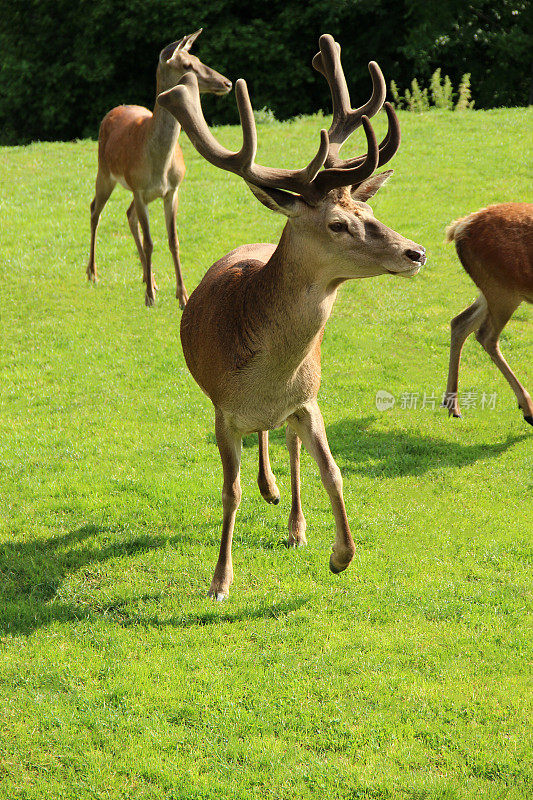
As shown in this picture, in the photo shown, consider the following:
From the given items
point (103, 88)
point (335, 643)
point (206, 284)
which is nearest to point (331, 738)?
point (335, 643)

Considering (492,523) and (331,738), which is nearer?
(331,738)

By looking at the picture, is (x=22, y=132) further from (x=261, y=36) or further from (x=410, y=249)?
(x=410, y=249)

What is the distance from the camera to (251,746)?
4.48 m

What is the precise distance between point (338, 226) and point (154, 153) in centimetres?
598

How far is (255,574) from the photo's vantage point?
5.96m

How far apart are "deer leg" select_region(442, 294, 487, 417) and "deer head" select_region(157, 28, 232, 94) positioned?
370 centimetres

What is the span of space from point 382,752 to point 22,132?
2836 centimetres

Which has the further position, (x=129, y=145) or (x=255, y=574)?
(x=129, y=145)

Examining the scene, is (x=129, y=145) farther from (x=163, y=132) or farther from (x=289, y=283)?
(x=289, y=283)

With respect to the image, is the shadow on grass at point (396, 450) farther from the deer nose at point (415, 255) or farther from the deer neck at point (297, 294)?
the deer nose at point (415, 255)

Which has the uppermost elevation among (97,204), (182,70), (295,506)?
(182,70)

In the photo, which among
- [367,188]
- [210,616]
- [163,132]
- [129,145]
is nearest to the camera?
[367,188]

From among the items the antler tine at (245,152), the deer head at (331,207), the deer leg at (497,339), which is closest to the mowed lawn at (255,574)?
the deer leg at (497,339)

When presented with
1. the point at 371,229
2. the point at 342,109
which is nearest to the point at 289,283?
the point at 371,229
